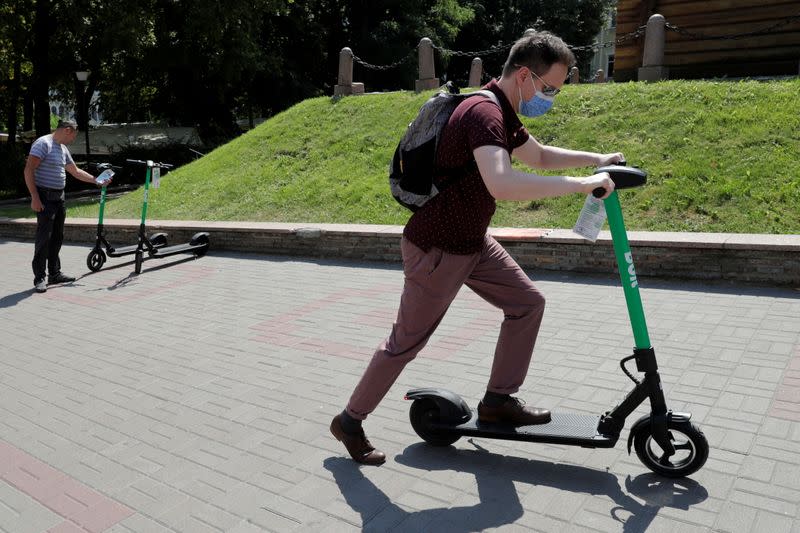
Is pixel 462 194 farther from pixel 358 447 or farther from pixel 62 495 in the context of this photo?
pixel 62 495

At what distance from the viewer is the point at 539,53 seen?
Answer: 120 inches

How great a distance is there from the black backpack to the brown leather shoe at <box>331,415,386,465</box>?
1133 mm

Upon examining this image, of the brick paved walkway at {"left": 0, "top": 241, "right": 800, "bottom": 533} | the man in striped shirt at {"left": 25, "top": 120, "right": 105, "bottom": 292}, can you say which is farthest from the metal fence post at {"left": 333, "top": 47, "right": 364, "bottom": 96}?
the brick paved walkway at {"left": 0, "top": 241, "right": 800, "bottom": 533}

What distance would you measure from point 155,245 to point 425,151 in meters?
8.13

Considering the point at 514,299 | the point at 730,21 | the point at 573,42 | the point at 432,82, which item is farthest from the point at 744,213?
the point at 573,42

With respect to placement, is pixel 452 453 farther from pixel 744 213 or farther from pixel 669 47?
pixel 669 47

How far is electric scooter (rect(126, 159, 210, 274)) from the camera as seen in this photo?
29.9 ft

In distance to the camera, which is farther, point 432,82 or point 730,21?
point 432,82

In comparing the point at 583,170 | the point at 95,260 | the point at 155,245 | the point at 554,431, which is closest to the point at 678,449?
the point at 554,431

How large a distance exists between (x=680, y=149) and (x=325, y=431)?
7.27 metres

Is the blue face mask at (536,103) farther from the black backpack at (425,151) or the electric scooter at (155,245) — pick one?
the electric scooter at (155,245)

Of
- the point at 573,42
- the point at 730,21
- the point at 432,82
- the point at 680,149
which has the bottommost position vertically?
the point at 680,149

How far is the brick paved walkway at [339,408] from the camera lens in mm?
2973

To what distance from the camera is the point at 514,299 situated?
10.7ft
